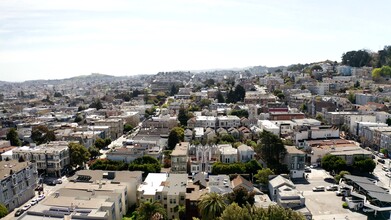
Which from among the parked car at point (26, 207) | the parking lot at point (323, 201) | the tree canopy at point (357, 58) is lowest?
the parking lot at point (323, 201)

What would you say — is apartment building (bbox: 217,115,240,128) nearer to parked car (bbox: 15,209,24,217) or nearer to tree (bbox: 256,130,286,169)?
tree (bbox: 256,130,286,169)

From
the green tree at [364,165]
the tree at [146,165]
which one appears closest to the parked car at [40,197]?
the tree at [146,165]

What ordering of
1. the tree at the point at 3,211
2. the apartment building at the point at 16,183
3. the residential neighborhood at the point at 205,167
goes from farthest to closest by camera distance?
the apartment building at the point at 16,183 < the tree at the point at 3,211 < the residential neighborhood at the point at 205,167

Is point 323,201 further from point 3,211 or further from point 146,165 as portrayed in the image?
point 3,211

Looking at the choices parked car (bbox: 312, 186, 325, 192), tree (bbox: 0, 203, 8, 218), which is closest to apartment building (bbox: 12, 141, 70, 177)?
tree (bbox: 0, 203, 8, 218)

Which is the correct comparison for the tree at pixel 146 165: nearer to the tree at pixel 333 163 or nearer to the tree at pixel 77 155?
the tree at pixel 77 155

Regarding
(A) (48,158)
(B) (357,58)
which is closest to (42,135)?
(A) (48,158)

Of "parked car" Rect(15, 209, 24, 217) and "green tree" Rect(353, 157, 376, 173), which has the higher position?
"green tree" Rect(353, 157, 376, 173)
